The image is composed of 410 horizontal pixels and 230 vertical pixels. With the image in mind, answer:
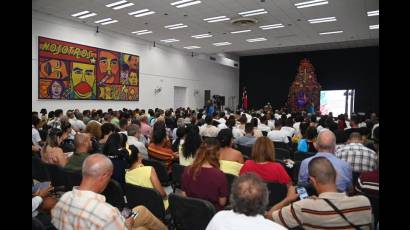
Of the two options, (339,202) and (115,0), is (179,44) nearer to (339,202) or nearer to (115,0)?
(115,0)

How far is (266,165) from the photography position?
124 inches

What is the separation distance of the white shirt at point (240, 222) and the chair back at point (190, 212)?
0.55 m

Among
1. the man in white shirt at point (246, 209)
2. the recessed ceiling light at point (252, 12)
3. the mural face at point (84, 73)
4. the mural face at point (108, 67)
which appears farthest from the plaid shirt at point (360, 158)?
the mural face at point (108, 67)

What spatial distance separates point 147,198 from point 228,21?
10.7m

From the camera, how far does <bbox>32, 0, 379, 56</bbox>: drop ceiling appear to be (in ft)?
33.6

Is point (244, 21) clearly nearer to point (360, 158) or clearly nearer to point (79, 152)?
point (360, 158)

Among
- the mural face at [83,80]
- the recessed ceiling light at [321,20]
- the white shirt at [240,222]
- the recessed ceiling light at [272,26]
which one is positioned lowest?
the white shirt at [240,222]

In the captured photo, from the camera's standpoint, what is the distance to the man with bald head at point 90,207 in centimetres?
181

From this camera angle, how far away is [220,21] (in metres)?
12.3

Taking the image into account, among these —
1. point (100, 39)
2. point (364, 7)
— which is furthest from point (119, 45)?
point (364, 7)

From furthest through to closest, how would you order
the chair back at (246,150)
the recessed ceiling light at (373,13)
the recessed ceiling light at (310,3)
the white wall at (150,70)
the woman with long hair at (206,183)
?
the white wall at (150,70) < the recessed ceiling light at (373,13) < the recessed ceiling light at (310,3) < the chair back at (246,150) < the woman with long hair at (206,183)

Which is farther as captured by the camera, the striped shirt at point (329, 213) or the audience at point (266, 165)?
the audience at point (266, 165)

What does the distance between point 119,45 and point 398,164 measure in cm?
1421

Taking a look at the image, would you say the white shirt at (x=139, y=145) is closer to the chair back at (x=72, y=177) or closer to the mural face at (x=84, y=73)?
the chair back at (x=72, y=177)
